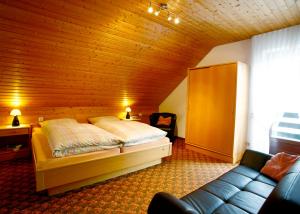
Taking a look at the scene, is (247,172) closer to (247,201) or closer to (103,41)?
(247,201)

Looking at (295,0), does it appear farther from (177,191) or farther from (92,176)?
(92,176)

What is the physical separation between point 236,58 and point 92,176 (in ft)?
11.8

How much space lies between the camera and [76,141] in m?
2.38

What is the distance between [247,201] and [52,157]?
2.13 metres

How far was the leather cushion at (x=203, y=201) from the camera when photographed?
1.44 m

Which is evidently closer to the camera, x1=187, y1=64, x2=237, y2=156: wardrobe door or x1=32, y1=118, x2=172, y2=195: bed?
x1=32, y1=118, x2=172, y2=195: bed

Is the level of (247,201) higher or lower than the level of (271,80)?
lower

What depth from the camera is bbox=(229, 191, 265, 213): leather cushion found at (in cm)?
147

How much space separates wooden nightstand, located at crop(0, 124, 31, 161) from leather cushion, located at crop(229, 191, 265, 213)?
350cm

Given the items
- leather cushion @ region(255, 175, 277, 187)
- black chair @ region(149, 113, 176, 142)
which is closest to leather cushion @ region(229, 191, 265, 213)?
leather cushion @ region(255, 175, 277, 187)

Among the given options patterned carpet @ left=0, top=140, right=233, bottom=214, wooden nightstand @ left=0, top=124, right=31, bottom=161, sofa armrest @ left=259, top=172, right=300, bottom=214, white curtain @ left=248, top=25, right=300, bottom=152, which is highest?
white curtain @ left=248, top=25, right=300, bottom=152

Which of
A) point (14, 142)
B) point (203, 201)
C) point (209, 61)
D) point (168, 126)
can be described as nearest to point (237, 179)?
point (203, 201)

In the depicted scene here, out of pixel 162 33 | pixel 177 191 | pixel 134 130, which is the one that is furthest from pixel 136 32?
pixel 177 191

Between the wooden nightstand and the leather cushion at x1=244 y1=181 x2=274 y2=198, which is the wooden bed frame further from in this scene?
the leather cushion at x1=244 y1=181 x2=274 y2=198
